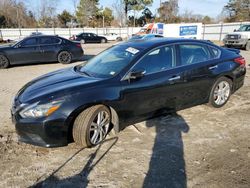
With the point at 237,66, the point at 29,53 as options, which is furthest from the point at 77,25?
the point at 237,66

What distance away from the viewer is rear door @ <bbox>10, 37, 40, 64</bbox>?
10.9 meters

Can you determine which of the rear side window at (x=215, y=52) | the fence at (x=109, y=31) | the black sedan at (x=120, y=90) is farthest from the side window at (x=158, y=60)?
the fence at (x=109, y=31)

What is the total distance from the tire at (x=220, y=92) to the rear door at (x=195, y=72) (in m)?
0.17

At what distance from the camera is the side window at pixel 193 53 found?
4.49 m

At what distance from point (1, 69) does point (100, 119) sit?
8.88 metres

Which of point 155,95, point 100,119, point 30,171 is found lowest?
point 30,171

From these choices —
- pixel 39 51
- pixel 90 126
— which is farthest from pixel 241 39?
pixel 90 126

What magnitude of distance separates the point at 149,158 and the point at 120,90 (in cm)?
110

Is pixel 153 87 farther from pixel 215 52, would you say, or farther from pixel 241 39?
pixel 241 39

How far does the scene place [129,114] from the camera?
12.7ft

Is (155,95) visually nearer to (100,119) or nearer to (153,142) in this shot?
(153,142)

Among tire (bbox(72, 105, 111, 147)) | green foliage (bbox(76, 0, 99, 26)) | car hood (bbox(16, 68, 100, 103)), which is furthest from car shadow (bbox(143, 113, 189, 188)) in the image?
green foliage (bbox(76, 0, 99, 26))

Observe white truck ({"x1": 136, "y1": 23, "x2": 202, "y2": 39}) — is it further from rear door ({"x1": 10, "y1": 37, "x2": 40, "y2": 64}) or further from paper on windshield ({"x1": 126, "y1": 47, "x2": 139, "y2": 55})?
paper on windshield ({"x1": 126, "y1": 47, "x2": 139, "y2": 55})

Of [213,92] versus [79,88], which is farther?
A: [213,92]
